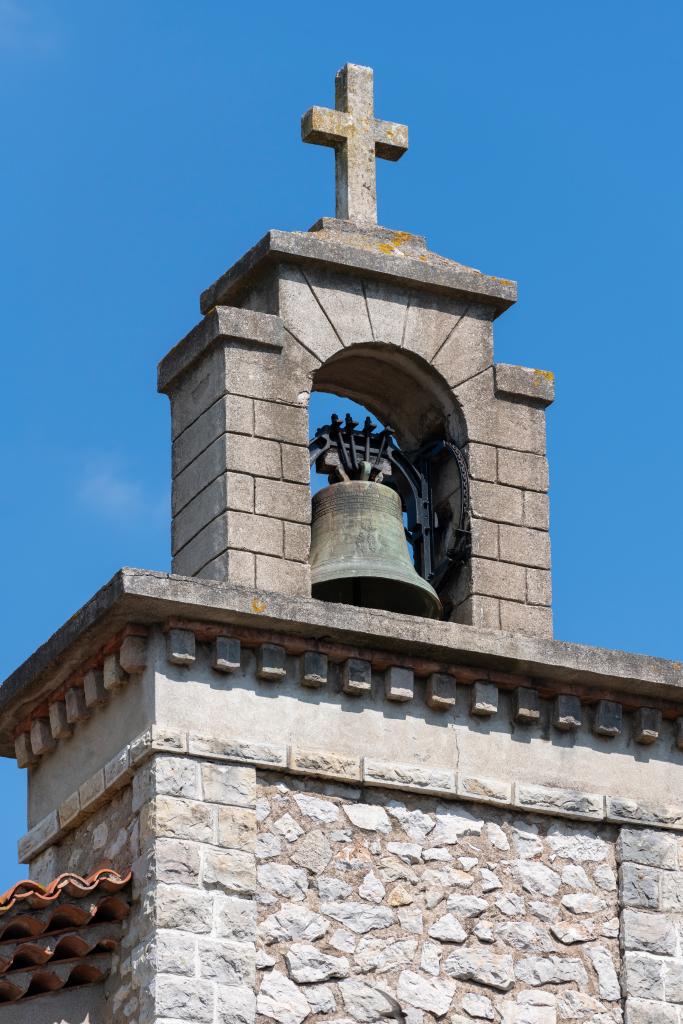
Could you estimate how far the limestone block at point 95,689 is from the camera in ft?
39.0

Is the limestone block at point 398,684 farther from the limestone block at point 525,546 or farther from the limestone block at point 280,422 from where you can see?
the limestone block at point 280,422

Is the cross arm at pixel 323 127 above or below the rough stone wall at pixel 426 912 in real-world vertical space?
above

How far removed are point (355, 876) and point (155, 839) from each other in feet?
2.79

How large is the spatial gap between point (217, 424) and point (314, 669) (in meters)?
1.18

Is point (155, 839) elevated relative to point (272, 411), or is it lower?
lower

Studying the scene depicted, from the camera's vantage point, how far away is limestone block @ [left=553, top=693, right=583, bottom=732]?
12188 mm

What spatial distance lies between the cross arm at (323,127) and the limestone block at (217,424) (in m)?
1.53

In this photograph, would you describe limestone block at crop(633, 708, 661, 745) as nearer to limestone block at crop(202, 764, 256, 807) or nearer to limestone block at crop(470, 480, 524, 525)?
limestone block at crop(470, 480, 524, 525)

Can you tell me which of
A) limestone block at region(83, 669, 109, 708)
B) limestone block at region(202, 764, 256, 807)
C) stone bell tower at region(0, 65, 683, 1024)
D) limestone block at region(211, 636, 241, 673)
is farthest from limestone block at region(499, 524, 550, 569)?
limestone block at region(83, 669, 109, 708)

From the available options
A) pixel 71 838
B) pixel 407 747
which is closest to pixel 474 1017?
pixel 407 747

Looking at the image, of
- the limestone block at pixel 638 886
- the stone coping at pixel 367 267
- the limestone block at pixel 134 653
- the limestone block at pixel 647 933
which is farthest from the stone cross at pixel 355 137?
the limestone block at pixel 647 933

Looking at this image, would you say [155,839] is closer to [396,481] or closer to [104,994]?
[104,994]

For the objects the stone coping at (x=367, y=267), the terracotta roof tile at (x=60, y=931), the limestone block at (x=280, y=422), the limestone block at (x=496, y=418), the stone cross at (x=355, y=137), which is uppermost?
the stone cross at (x=355, y=137)

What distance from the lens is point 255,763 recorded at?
11.5 m
